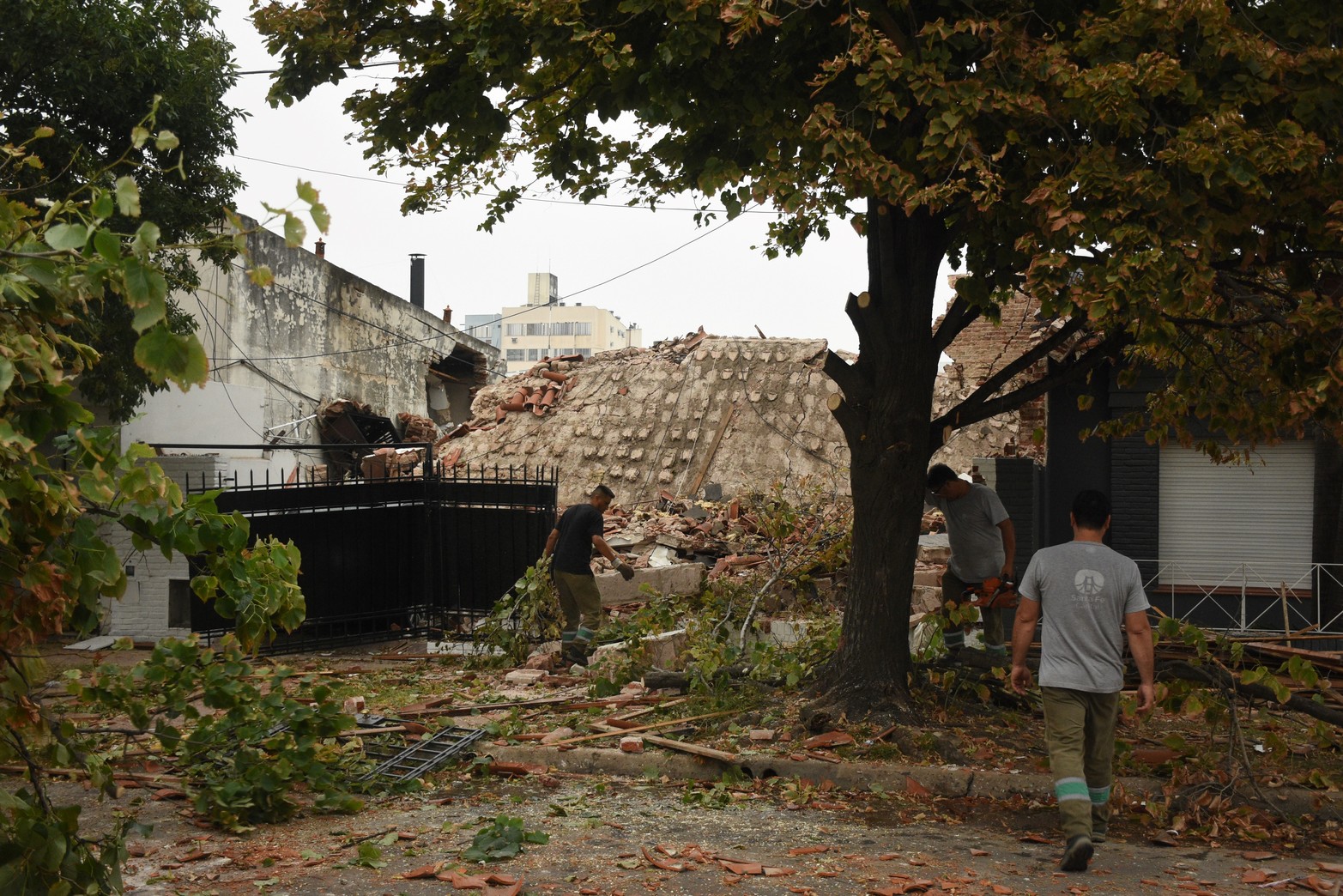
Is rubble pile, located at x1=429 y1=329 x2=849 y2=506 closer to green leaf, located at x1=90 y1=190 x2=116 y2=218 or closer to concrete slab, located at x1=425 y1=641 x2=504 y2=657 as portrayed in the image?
concrete slab, located at x1=425 y1=641 x2=504 y2=657

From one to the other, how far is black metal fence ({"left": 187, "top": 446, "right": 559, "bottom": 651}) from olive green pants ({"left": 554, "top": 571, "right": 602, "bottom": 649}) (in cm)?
183

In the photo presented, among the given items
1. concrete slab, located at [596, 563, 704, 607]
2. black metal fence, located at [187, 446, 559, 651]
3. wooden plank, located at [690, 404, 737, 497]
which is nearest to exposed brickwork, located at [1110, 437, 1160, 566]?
concrete slab, located at [596, 563, 704, 607]

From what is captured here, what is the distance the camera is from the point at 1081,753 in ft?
18.3

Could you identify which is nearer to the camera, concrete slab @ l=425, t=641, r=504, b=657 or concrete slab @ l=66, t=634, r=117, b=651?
concrete slab @ l=425, t=641, r=504, b=657

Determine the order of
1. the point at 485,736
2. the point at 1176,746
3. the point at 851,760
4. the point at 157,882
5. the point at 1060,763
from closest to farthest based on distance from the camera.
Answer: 1. the point at 157,882
2. the point at 1060,763
3. the point at 1176,746
4. the point at 851,760
5. the point at 485,736

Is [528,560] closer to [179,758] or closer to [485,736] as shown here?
[485,736]

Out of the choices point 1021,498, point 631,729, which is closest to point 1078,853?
point 631,729

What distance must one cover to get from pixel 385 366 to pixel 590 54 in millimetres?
24195

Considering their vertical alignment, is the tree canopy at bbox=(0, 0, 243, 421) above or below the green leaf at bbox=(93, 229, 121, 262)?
above

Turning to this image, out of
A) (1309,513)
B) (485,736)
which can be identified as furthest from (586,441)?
(485,736)

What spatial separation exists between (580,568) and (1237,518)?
7896 mm

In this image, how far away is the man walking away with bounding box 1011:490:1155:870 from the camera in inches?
220

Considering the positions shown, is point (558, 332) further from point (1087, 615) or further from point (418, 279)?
point (1087, 615)

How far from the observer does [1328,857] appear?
565cm
